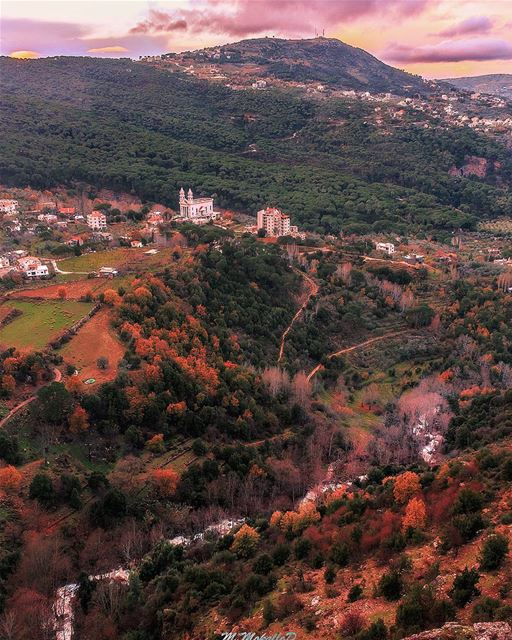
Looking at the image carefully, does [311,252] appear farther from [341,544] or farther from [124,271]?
[341,544]

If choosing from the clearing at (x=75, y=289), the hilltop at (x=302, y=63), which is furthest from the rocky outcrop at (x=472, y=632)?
the hilltop at (x=302, y=63)

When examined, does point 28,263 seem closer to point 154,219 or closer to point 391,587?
point 154,219

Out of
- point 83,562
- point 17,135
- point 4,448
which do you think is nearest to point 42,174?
point 17,135

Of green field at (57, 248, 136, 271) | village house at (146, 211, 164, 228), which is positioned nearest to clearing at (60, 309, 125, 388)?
green field at (57, 248, 136, 271)

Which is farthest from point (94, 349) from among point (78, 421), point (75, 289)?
point (75, 289)

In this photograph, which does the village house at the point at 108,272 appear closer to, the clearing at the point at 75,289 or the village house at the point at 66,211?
the clearing at the point at 75,289

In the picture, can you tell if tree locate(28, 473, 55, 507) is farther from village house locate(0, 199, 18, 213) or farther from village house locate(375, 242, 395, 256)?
village house locate(375, 242, 395, 256)
